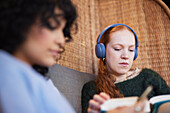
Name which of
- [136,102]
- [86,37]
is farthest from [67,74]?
[136,102]

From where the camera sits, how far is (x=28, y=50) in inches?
20.7

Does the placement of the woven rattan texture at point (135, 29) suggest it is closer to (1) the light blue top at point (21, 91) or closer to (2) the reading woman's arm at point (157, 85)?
(2) the reading woman's arm at point (157, 85)

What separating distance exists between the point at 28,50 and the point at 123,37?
2.29ft

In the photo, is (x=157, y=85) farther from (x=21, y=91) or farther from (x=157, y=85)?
(x=21, y=91)

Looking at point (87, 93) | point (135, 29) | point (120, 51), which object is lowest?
point (87, 93)

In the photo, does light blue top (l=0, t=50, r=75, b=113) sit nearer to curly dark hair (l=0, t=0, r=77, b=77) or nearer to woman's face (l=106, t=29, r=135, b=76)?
curly dark hair (l=0, t=0, r=77, b=77)

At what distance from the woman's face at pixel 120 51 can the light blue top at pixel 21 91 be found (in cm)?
65

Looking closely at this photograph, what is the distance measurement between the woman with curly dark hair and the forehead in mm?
566

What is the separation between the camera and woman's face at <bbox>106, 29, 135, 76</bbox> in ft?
3.63

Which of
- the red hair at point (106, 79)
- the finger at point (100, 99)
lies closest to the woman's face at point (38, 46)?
the finger at point (100, 99)

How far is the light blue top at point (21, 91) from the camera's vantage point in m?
0.44

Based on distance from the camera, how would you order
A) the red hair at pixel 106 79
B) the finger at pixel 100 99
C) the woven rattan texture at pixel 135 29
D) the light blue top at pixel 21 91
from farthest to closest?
1. the woven rattan texture at pixel 135 29
2. the red hair at pixel 106 79
3. the finger at pixel 100 99
4. the light blue top at pixel 21 91

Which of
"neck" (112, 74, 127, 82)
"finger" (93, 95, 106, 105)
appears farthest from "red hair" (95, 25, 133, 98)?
"finger" (93, 95, 106, 105)

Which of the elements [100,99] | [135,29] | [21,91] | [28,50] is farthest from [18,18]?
[135,29]
